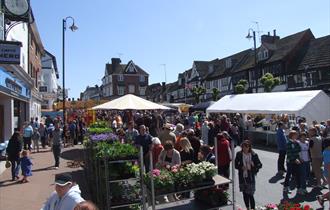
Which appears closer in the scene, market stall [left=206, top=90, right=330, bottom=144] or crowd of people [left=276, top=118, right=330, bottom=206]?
crowd of people [left=276, top=118, right=330, bottom=206]

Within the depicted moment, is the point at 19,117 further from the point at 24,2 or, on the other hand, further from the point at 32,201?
the point at 32,201

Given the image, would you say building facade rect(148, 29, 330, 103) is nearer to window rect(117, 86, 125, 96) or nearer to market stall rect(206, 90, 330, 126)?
market stall rect(206, 90, 330, 126)

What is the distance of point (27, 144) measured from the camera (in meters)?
20.4

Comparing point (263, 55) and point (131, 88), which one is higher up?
point (263, 55)

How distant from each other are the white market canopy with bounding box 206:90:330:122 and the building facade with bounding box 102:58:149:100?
6007 centimetres

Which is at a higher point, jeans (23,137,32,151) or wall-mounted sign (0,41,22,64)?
wall-mounted sign (0,41,22,64)

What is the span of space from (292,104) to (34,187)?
14418 mm

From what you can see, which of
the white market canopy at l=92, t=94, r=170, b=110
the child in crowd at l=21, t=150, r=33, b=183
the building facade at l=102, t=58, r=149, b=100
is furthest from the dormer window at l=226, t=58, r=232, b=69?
the child in crowd at l=21, t=150, r=33, b=183

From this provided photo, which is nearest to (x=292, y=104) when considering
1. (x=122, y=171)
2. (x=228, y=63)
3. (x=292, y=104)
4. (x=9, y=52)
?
(x=292, y=104)

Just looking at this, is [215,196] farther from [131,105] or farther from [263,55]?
[263,55]

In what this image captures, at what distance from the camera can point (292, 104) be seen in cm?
2133

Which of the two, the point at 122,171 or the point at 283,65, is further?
the point at 283,65

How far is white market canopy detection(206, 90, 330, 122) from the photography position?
20672mm

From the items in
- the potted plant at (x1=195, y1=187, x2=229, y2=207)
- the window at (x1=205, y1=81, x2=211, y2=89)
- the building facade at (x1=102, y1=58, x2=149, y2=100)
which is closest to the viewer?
the potted plant at (x1=195, y1=187, x2=229, y2=207)
